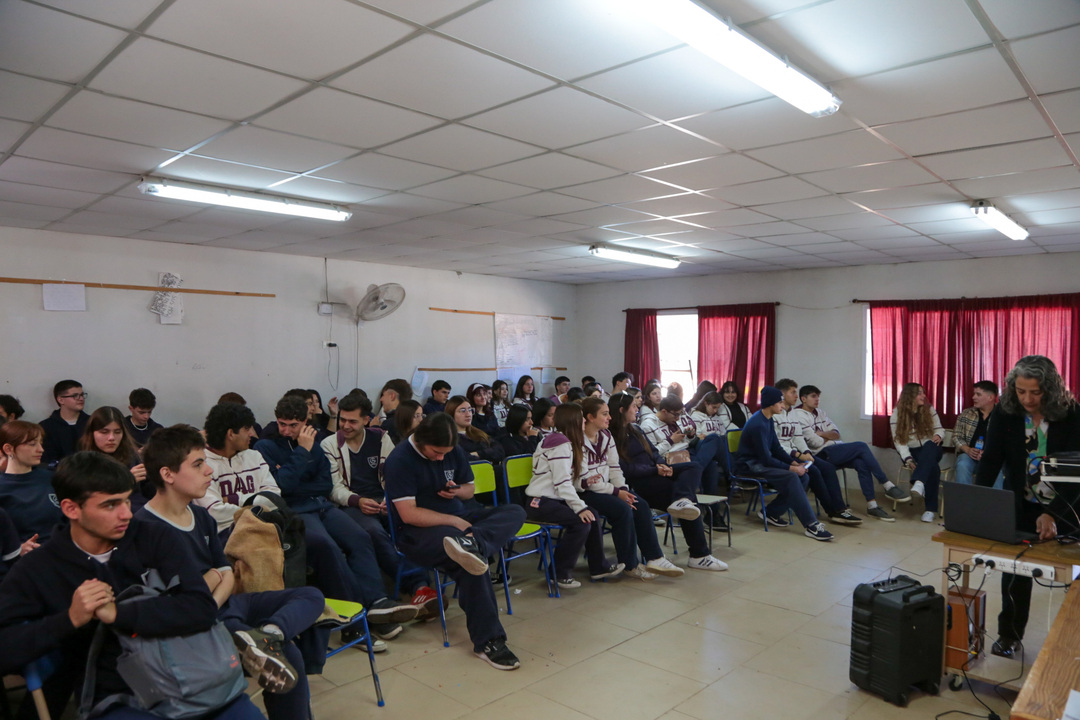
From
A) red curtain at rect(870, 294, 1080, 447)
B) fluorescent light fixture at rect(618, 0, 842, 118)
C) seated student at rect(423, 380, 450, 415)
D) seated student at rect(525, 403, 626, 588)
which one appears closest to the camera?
fluorescent light fixture at rect(618, 0, 842, 118)

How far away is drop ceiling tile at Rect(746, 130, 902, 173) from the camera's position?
3301mm

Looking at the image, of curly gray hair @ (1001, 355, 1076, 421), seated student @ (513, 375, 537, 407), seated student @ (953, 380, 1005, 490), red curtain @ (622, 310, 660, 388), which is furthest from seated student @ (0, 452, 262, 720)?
red curtain @ (622, 310, 660, 388)

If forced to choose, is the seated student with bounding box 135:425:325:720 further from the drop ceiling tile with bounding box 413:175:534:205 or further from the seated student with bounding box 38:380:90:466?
the seated student with bounding box 38:380:90:466

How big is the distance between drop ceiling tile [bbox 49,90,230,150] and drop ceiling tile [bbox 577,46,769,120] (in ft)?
5.82

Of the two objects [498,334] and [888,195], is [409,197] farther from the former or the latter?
[498,334]

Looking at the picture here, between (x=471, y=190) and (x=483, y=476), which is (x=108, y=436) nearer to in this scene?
(x=483, y=476)

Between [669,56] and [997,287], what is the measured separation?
626 centimetres

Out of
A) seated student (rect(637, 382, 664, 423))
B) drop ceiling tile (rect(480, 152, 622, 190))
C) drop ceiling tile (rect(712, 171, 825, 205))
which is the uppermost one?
drop ceiling tile (rect(480, 152, 622, 190))

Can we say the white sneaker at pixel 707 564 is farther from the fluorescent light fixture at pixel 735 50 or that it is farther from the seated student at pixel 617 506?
the fluorescent light fixture at pixel 735 50

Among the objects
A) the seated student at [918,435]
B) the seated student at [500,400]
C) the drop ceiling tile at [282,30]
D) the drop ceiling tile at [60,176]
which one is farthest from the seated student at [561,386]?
the drop ceiling tile at [282,30]

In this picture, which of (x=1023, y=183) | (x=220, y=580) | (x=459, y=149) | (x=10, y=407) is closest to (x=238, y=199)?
(x=459, y=149)

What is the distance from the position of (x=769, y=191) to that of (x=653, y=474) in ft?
7.04

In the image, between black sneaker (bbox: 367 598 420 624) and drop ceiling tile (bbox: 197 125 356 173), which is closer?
drop ceiling tile (bbox: 197 125 356 173)

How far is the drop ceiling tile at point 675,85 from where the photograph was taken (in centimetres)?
242
